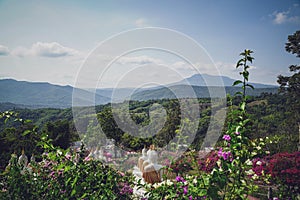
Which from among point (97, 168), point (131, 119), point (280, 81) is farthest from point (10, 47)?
point (280, 81)

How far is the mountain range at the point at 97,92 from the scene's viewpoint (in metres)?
4.07

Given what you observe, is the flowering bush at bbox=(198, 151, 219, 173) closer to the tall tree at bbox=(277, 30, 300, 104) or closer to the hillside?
the hillside

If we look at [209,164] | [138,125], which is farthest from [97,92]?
[138,125]

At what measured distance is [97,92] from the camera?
398 centimetres

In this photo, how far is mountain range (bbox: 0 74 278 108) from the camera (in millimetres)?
4070

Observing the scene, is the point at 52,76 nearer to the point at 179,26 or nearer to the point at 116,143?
the point at 116,143

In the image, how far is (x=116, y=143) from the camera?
18.0 ft

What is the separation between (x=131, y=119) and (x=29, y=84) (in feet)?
20.3

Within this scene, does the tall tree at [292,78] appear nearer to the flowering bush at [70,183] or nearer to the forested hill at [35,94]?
the flowering bush at [70,183]

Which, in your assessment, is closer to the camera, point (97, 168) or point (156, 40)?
point (97, 168)

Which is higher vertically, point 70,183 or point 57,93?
point 57,93

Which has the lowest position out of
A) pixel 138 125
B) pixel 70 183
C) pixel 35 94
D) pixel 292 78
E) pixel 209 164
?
pixel 209 164

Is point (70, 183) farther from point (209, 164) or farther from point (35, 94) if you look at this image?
point (35, 94)

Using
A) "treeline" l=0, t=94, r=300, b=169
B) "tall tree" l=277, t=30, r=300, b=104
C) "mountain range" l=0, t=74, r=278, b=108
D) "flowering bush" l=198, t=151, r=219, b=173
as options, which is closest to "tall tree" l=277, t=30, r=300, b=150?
"tall tree" l=277, t=30, r=300, b=104
